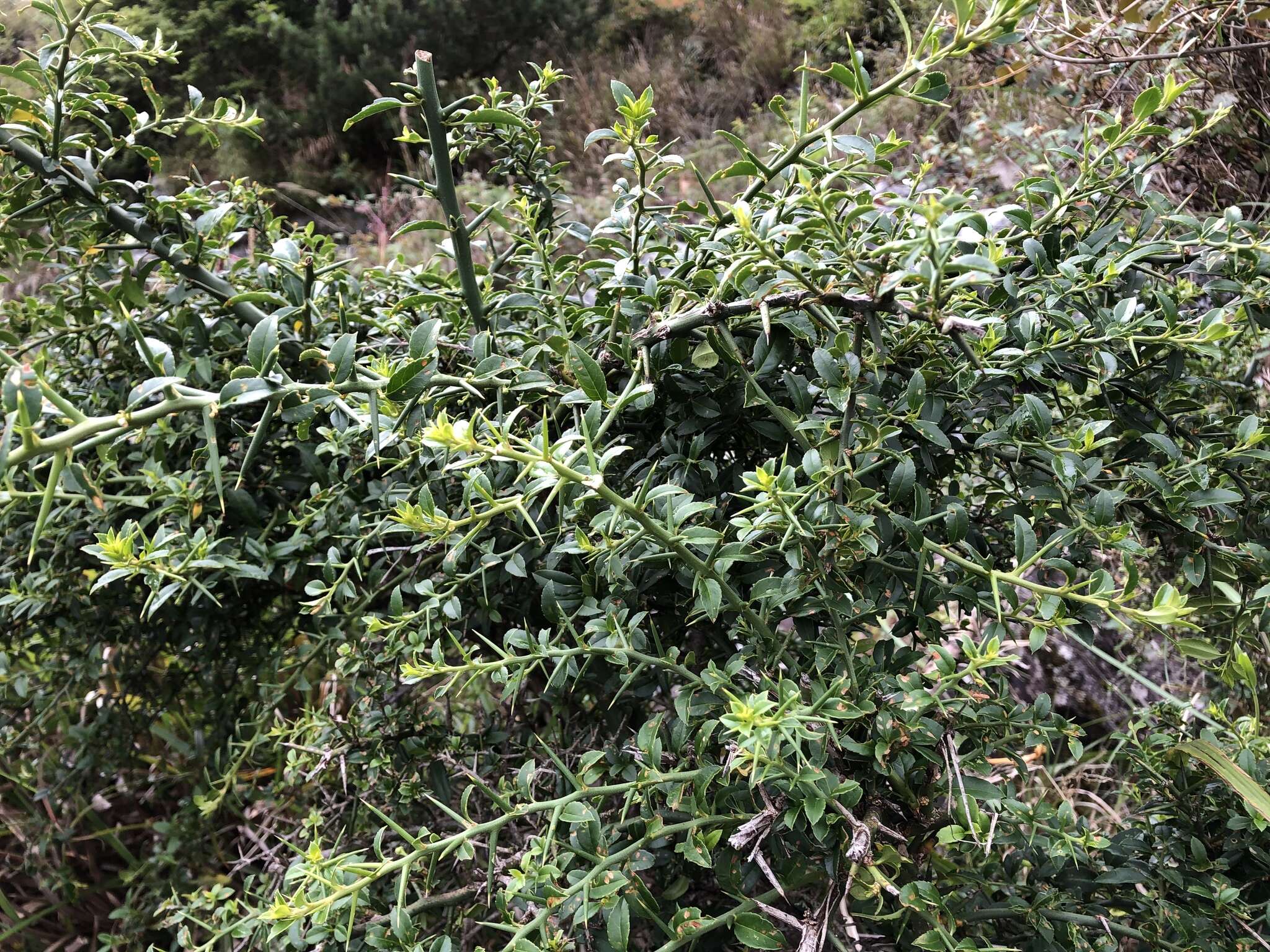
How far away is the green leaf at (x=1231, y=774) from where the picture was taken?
2.57ft

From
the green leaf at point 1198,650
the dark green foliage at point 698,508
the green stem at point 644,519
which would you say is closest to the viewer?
the green stem at point 644,519

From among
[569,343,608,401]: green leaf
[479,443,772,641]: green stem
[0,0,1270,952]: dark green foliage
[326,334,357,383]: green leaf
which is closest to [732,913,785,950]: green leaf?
[0,0,1270,952]: dark green foliage

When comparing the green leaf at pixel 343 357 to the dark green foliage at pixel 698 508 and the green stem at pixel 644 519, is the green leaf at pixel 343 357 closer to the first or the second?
the dark green foliage at pixel 698 508

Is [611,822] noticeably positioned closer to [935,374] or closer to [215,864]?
[935,374]

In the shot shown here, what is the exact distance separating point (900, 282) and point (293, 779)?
110cm

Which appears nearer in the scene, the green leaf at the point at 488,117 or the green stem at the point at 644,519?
the green stem at the point at 644,519

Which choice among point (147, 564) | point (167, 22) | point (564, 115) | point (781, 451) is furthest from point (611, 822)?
point (167, 22)

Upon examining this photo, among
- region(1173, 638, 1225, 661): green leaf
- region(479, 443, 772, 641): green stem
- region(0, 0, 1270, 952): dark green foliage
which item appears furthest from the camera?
region(1173, 638, 1225, 661): green leaf

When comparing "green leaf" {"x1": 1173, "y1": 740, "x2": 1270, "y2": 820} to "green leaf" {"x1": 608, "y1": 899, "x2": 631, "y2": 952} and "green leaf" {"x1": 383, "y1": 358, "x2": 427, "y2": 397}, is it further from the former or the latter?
"green leaf" {"x1": 383, "y1": 358, "x2": 427, "y2": 397}

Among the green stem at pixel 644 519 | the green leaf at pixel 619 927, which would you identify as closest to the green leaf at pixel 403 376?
the green stem at pixel 644 519

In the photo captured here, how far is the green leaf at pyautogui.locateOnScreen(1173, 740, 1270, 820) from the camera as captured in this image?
0.78 metres

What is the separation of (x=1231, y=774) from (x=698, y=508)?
603 mm

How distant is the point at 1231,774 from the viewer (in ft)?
2.69

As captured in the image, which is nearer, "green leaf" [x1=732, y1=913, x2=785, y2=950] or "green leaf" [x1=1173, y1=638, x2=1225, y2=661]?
"green leaf" [x1=732, y1=913, x2=785, y2=950]
